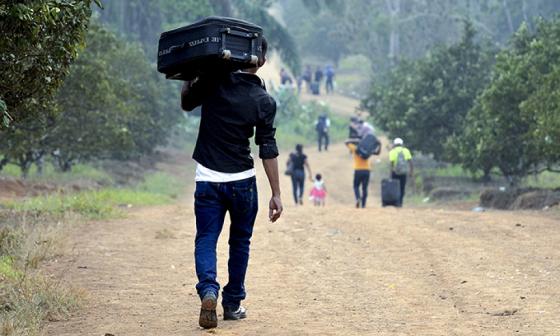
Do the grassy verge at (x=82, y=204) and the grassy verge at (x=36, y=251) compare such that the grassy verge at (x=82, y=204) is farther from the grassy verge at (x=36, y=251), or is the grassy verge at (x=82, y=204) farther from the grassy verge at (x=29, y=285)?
the grassy verge at (x=29, y=285)

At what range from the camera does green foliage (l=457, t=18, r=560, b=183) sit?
22875 millimetres

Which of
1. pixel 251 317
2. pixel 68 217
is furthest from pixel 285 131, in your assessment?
pixel 251 317

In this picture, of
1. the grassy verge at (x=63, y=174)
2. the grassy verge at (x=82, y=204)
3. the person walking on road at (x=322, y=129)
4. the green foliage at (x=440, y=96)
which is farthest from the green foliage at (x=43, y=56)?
the person walking on road at (x=322, y=129)

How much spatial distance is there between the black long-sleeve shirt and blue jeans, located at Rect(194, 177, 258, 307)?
17 centimetres

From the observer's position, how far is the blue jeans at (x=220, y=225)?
8109 millimetres

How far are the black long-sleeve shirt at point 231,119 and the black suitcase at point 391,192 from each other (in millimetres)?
14970

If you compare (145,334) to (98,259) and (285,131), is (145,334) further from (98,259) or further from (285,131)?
(285,131)

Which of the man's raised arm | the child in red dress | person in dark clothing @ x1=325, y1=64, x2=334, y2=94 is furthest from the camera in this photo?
person in dark clothing @ x1=325, y1=64, x2=334, y2=94

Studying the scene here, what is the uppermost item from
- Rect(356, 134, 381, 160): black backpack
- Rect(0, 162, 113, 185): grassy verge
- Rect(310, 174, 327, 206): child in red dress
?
Rect(356, 134, 381, 160): black backpack

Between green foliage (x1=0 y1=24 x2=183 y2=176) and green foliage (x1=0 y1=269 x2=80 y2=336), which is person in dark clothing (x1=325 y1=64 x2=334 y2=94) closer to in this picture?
green foliage (x1=0 y1=24 x2=183 y2=176)

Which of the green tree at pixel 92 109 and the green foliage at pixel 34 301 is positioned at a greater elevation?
the green tree at pixel 92 109

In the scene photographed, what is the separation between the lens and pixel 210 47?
307 inches

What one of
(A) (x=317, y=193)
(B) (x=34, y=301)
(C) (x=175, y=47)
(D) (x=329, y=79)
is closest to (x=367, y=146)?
(A) (x=317, y=193)

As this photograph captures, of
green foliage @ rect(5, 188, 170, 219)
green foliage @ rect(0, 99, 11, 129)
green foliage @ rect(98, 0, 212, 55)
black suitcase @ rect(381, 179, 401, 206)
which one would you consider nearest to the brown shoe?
green foliage @ rect(0, 99, 11, 129)
